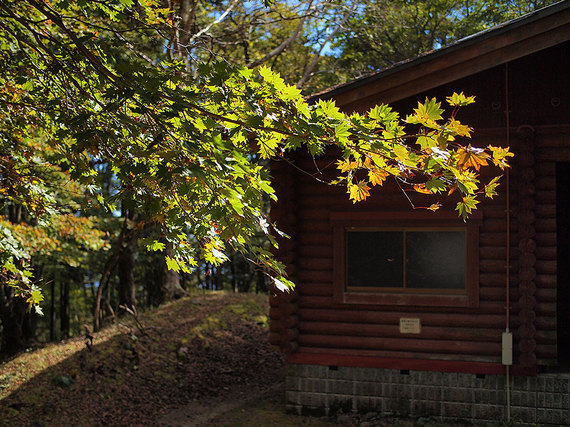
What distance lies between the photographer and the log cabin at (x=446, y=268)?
28.4 feet

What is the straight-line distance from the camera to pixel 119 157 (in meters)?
5.12

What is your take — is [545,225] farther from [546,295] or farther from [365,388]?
[365,388]

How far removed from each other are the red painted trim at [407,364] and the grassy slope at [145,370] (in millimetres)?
1084

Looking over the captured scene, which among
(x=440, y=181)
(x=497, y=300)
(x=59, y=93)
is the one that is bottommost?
(x=497, y=300)

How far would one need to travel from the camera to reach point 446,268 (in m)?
9.23

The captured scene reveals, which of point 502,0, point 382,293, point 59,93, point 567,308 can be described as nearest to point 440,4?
point 502,0

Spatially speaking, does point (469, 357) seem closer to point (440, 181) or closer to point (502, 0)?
point (440, 181)

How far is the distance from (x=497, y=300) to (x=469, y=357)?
37.0 inches

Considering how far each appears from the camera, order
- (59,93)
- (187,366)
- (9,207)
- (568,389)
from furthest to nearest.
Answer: (9,207)
(187,366)
(568,389)
(59,93)

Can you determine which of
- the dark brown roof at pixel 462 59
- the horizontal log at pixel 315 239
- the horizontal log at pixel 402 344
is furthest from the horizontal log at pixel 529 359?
the dark brown roof at pixel 462 59

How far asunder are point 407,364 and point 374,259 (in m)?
1.65

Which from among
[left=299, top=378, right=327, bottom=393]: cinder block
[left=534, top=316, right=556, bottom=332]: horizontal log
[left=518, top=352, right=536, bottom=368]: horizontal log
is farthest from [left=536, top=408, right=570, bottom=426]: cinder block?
[left=299, top=378, right=327, bottom=393]: cinder block

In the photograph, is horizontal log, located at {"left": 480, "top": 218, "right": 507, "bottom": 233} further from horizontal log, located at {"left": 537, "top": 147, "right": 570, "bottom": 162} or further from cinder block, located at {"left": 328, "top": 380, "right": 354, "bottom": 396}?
cinder block, located at {"left": 328, "top": 380, "right": 354, "bottom": 396}

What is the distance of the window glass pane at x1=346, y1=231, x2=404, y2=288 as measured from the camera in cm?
941
